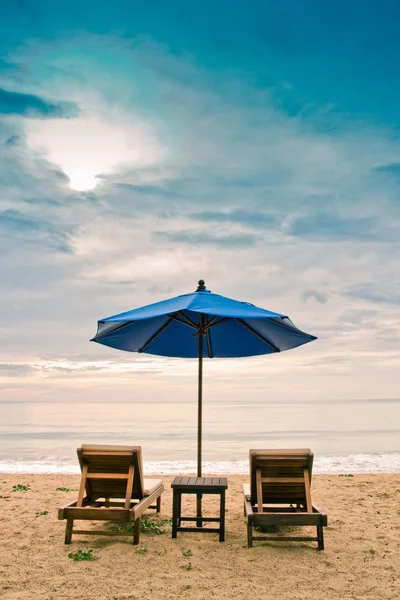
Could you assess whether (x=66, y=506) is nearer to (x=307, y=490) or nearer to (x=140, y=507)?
(x=140, y=507)

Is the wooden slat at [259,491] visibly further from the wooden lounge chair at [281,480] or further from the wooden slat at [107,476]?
the wooden slat at [107,476]

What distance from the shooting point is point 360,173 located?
36.7ft

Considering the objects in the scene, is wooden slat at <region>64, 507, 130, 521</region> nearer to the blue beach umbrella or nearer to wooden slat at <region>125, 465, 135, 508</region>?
wooden slat at <region>125, 465, 135, 508</region>

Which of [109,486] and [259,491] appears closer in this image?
[259,491]

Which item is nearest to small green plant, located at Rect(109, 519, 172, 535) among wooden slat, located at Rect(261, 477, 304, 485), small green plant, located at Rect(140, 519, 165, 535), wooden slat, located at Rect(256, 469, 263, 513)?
small green plant, located at Rect(140, 519, 165, 535)

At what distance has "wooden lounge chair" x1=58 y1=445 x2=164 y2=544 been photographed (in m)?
4.54

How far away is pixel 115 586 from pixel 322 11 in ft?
31.2

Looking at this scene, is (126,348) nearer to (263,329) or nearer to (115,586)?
(263,329)

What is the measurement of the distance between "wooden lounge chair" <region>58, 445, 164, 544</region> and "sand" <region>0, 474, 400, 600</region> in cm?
30

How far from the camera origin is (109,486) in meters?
4.94

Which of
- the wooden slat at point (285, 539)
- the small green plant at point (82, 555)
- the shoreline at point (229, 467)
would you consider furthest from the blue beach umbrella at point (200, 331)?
the shoreline at point (229, 467)

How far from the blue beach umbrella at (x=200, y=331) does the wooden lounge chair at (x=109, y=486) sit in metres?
0.70

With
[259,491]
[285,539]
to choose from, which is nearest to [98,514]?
[259,491]

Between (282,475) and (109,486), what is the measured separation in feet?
5.87
